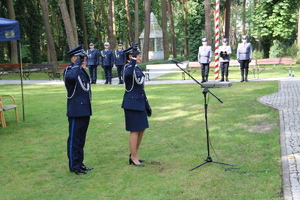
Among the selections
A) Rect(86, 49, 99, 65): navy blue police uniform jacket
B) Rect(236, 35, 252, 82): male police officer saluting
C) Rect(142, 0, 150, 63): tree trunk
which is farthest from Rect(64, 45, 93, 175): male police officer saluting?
Rect(142, 0, 150, 63): tree trunk

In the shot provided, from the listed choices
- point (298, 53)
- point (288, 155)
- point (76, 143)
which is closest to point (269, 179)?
point (288, 155)

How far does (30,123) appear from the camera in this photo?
10.7 meters

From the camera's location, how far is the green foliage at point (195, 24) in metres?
34.4

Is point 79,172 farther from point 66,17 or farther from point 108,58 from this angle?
point 66,17

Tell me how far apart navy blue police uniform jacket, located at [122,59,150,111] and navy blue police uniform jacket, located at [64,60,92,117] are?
2.14 feet

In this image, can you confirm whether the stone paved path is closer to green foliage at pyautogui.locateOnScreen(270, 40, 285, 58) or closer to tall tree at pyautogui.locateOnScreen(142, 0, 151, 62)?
green foliage at pyautogui.locateOnScreen(270, 40, 285, 58)

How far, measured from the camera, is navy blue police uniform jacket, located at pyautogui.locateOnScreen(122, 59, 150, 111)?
6387 mm

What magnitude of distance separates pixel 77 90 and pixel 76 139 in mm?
758

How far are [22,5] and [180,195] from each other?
3486 cm

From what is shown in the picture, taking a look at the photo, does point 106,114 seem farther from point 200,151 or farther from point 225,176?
point 225,176

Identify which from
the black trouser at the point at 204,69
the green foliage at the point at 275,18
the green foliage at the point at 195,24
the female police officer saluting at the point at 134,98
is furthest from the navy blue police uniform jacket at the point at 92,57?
the green foliage at the point at 275,18

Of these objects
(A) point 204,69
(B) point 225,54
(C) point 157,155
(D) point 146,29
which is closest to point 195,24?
(D) point 146,29

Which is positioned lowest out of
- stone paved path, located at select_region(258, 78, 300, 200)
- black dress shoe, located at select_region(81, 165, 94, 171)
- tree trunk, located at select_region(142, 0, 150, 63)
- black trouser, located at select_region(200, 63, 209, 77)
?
black dress shoe, located at select_region(81, 165, 94, 171)

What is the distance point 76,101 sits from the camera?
6113mm
